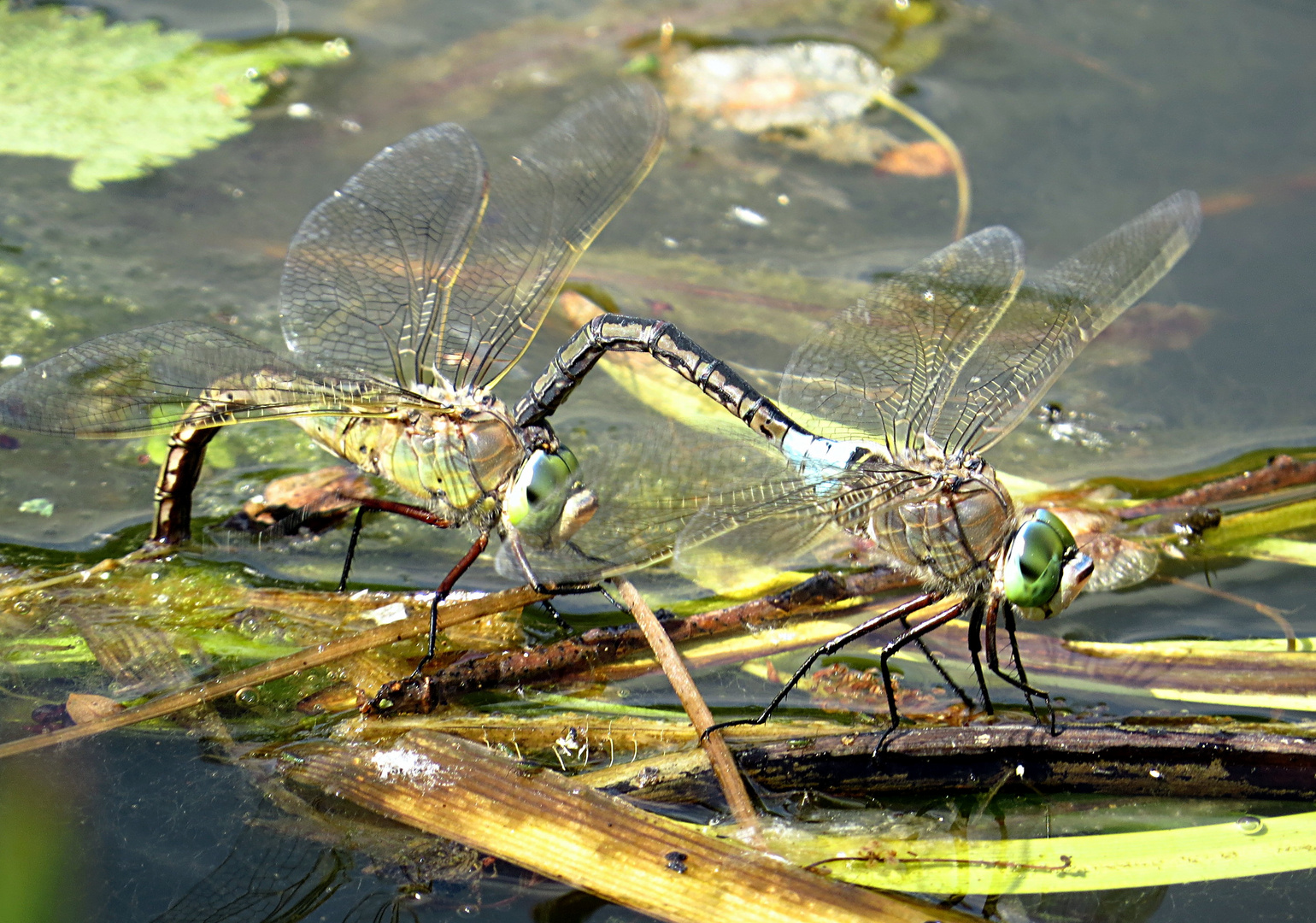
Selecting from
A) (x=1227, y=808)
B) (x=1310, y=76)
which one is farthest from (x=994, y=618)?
(x=1310, y=76)

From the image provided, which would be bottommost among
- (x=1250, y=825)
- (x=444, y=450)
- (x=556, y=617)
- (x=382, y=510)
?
(x=556, y=617)

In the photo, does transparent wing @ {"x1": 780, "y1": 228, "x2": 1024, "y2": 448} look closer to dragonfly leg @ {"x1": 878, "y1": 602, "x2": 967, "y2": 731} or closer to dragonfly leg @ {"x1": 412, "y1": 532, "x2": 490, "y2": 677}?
dragonfly leg @ {"x1": 878, "y1": 602, "x2": 967, "y2": 731}

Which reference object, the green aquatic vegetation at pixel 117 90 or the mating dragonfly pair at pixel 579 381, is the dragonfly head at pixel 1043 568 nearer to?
the mating dragonfly pair at pixel 579 381

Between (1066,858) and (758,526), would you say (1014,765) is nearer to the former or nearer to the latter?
(1066,858)

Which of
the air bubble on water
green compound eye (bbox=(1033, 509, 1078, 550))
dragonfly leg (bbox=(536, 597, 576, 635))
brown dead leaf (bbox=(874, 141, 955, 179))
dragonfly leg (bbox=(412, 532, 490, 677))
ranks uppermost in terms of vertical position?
brown dead leaf (bbox=(874, 141, 955, 179))

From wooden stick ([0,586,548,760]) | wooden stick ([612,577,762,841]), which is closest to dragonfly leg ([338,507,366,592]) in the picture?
wooden stick ([0,586,548,760])

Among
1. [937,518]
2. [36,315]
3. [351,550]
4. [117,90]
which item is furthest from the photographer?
[117,90]

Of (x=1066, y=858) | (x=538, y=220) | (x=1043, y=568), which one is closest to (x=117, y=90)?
(x=538, y=220)
